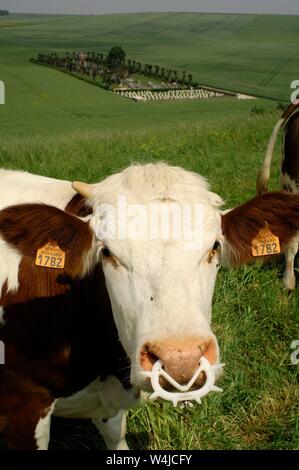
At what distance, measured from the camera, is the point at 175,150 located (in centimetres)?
1238

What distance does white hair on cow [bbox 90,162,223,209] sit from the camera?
263 centimetres

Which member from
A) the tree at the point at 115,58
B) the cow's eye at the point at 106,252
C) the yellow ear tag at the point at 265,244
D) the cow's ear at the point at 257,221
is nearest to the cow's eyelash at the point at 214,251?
the cow's ear at the point at 257,221

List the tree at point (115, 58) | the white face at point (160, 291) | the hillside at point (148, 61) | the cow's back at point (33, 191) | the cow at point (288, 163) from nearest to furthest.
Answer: the white face at point (160, 291) < the cow's back at point (33, 191) < the cow at point (288, 163) < the hillside at point (148, 61) < the tree at point (115, 58)

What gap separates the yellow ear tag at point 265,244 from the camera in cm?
289

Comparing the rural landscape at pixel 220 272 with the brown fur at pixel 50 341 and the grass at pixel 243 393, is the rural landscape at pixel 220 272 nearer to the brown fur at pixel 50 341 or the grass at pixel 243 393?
the grass at pixel 243 393

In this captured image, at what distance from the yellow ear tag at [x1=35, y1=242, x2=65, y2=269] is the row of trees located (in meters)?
55.4

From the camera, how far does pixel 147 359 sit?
2.19m

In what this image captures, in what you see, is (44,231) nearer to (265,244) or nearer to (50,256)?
(50,256)

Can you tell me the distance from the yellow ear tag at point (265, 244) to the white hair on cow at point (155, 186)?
0.31 m

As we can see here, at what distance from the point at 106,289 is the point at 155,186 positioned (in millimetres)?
661

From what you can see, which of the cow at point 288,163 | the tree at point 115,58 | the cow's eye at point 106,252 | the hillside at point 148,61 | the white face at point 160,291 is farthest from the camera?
the tree at point 115,58

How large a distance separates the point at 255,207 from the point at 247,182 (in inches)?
292

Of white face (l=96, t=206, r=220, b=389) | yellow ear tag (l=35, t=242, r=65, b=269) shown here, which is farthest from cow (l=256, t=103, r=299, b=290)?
yellow ear tag (l=35, t=242, r=65, b=269)
